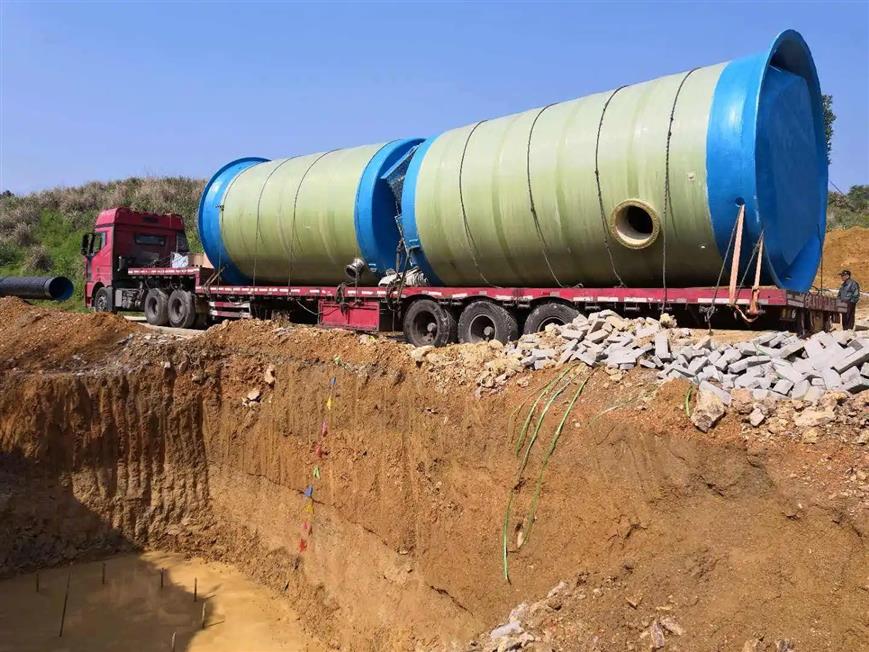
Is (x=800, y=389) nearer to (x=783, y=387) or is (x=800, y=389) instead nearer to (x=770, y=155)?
(x=783, y=387)

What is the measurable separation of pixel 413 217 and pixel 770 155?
5.66 meters

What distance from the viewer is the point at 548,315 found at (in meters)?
10.0

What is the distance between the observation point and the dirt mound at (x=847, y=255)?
24.4 m

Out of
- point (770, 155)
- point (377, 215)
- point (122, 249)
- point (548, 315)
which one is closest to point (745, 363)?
point (770, 155)

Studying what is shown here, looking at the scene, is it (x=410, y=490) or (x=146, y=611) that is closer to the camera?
(x=410, y=490)

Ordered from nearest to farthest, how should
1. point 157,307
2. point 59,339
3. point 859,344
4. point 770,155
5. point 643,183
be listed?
point 859,344, point 770,155, point 643,183, point 59,339, point 157,307

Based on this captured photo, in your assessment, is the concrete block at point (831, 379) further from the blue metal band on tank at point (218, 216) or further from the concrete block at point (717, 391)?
the blue metal band on tank at point (218, 216)

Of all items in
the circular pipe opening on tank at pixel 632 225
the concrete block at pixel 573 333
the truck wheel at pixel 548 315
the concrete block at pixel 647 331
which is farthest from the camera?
the truck wheel at pixel 548 315

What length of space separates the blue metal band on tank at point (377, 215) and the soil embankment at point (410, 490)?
2.54 m

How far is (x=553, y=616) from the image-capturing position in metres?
4.97

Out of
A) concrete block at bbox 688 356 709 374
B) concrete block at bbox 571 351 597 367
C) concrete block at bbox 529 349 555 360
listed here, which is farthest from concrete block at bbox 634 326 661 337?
concrete block at bbox 529 349 555 360

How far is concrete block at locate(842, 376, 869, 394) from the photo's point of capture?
514cm

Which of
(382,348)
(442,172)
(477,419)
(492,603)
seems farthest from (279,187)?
(492,603)

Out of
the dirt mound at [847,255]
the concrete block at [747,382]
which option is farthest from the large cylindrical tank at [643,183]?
the dirt mound at [847,255]
